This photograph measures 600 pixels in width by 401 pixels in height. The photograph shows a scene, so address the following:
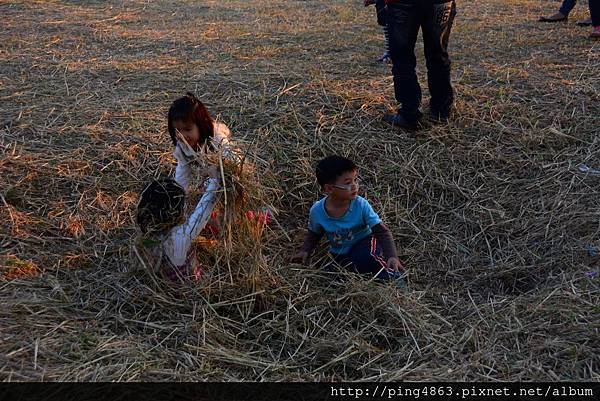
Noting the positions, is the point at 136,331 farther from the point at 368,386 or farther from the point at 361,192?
the point at 361,192

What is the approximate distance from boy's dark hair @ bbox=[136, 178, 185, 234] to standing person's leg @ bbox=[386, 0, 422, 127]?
1.97 meters

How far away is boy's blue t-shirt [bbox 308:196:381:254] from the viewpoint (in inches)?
125

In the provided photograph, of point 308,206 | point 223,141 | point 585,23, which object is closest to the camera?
point 223,141

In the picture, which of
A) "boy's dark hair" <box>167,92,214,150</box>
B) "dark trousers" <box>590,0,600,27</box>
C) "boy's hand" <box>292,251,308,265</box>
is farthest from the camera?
"dark trousers" <box>590,0,600,27</box>

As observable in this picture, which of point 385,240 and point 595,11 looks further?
point 595,11

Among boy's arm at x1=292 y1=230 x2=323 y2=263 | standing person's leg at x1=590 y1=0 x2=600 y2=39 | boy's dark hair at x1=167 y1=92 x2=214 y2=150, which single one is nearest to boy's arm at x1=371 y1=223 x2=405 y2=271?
boy's arm at x1=292 y1=230 x2=323 y2=263

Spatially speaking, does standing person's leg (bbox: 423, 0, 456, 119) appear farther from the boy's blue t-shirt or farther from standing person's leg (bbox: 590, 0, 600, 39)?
standing person's leg (bbox: 590, 0, 600, 39)

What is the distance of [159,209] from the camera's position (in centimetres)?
283

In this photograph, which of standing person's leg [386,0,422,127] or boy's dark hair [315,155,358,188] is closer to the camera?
boy's dark hair [315,155,358,188]

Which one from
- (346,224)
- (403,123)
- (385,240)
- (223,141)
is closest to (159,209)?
(223,141)

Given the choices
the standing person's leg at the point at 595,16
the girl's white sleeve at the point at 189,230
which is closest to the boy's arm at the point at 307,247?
the girl's white sleeve at the point at 189,230

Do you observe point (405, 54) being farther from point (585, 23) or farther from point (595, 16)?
point (585, 23)

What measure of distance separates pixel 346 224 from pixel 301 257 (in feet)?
0.93

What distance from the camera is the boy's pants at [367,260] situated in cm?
303
